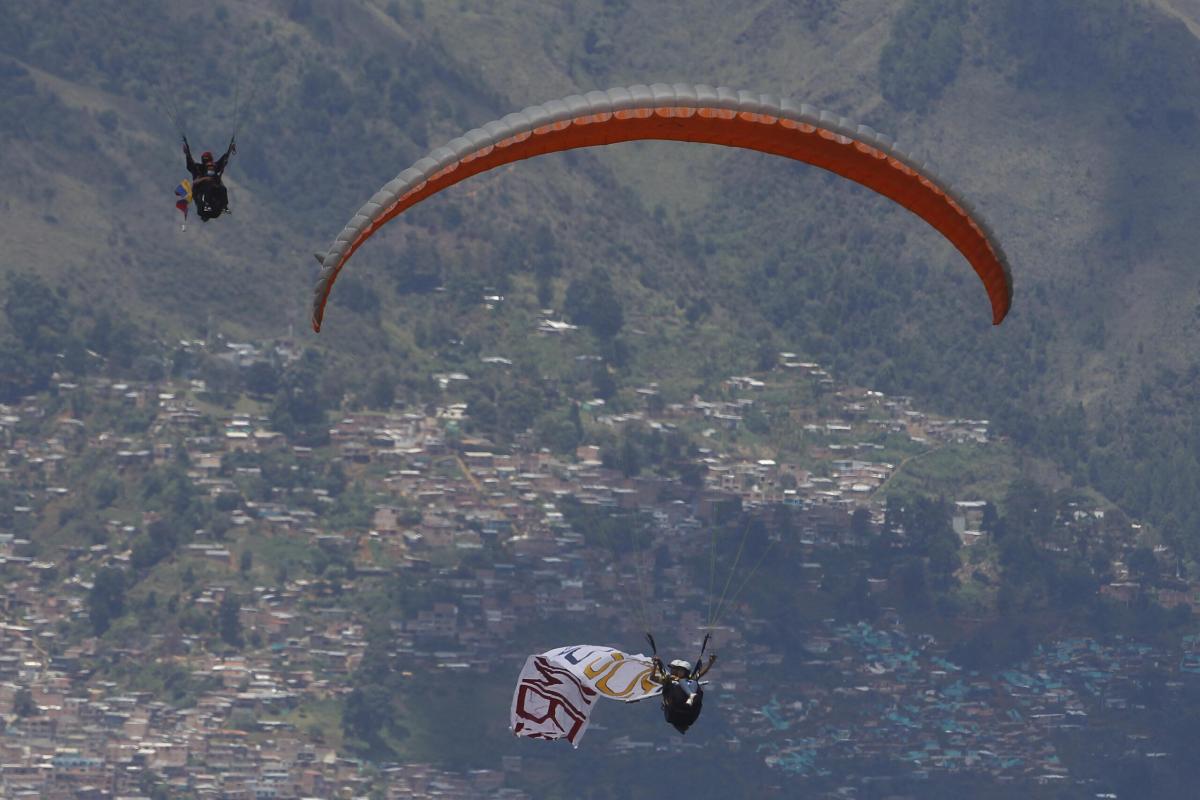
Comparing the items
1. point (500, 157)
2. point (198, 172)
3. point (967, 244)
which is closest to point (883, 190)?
point (967, 244)

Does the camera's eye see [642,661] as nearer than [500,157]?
No

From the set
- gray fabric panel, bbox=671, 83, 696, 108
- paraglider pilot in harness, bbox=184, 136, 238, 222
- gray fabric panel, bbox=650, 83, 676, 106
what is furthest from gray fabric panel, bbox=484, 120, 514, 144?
paraglider pilot in harness, bbox=184, 136, 238, 222

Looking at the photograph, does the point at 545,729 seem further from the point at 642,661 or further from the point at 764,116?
the point at 764,116

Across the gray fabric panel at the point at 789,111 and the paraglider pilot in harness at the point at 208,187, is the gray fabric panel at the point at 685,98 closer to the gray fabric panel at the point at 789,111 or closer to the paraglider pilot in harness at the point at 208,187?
the gray fabric panel at the point at 789,111

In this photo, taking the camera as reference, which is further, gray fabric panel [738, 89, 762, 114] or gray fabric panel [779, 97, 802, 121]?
gray fabric panel [779, 97, 802, 121]

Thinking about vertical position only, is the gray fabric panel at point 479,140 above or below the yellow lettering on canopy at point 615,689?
above

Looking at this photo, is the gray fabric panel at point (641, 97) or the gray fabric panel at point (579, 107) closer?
the gray fabric panel at point (579, 107)

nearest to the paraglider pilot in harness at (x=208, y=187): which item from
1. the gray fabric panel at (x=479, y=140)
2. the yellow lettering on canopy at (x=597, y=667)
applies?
the gray fabric panel at (x=479, y=140)

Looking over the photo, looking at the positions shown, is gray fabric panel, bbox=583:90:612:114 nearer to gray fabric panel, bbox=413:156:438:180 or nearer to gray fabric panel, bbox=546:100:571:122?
gray fabric panel, bbox=546:100:571:122

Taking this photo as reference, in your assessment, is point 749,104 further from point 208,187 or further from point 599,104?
point 208,187

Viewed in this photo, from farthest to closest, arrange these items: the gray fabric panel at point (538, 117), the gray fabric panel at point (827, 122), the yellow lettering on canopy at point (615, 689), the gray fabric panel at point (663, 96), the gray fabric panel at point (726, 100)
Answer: the yellow lettering on canopy at point (615, 689)
the gray fabric panel at point (827, 122)
the gray fabric panel at point (726, 100)
the gray fabric panel at point (663, 96)
the gray fabric panel at point (538, 117)

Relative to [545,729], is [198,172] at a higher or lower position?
higher
